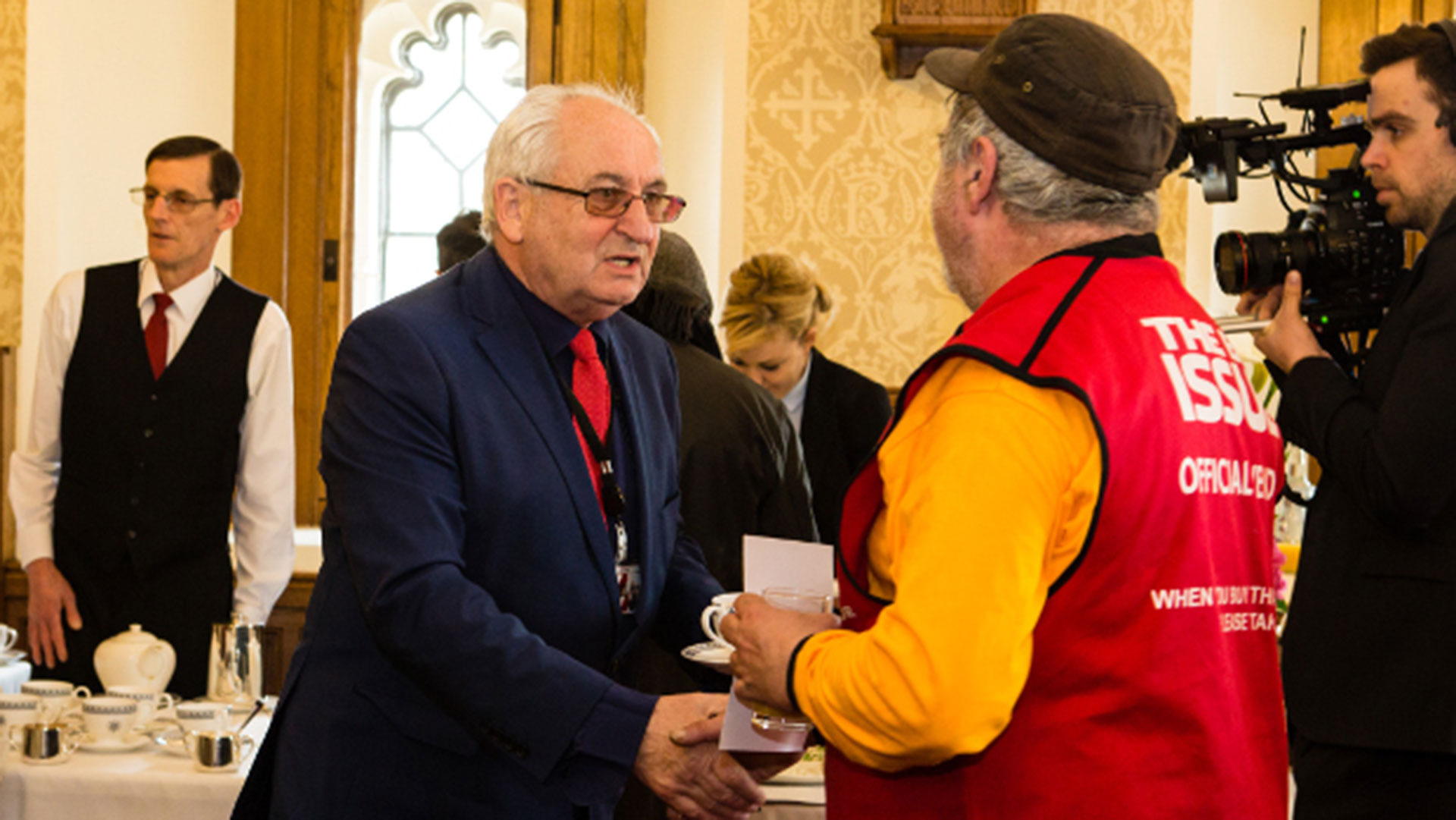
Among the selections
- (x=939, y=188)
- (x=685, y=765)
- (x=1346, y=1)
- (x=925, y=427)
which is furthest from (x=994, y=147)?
(x=1346, y=1)

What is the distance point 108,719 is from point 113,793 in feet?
0.50

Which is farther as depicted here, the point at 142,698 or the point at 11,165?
the point at 11,165

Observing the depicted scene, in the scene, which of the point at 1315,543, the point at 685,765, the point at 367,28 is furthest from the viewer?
the point at 367,28

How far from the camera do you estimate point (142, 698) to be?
2.37 meters

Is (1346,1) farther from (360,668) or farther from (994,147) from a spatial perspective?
(360,668)

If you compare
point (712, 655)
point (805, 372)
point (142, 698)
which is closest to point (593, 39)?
point (805, 372)

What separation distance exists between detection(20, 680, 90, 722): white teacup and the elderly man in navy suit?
2.78ft

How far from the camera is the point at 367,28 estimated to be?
191 inches

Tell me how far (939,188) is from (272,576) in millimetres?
2263

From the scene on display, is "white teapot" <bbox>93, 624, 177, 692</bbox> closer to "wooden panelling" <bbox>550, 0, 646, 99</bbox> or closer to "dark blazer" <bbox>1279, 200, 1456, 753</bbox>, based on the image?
"dark blazer" <bbox>1279, 200, 1456, 753</bbox>

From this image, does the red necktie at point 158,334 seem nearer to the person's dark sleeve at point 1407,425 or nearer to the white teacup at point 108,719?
the white teacup at point 108,719

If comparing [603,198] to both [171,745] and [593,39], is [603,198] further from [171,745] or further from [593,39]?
[593,39]

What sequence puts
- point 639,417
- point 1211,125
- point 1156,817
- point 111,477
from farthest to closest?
point 111,477, point 1211,125, point 639,417, point 1156,817

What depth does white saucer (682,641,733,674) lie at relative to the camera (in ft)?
5.14
